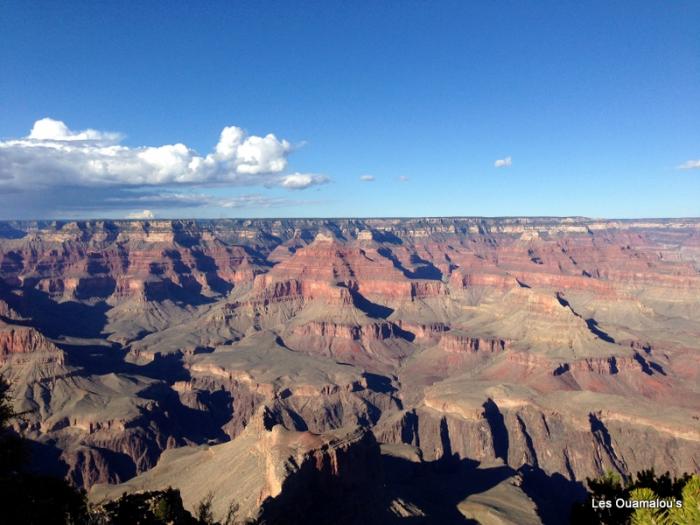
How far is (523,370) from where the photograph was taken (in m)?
127

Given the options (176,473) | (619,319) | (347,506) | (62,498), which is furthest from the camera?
(619,319)

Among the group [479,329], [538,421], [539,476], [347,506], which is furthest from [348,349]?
[347,506]

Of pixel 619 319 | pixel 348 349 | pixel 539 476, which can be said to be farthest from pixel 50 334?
pixel 619 319

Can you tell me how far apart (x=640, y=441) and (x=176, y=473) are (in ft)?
260

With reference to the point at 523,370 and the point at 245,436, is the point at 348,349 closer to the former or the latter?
the point at 523,370

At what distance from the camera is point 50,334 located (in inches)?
6442

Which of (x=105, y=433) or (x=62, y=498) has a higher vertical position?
(x=62, y=498)

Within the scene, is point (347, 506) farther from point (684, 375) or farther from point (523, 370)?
point (684, 375)

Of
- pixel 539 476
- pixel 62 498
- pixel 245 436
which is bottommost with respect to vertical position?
pixel 539 476

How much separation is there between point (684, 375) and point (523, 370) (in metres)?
40.0

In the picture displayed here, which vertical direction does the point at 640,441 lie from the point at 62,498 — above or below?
below

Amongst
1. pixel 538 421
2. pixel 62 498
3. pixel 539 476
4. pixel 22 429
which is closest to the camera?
pixel 62 498

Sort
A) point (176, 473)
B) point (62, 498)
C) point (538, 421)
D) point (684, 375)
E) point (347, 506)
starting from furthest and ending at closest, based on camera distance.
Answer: point (684, 375) < point (538, 421) < point (176, 473) < point (347, 506) < point (62, 498)

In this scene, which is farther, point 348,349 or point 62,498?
point 348,349
